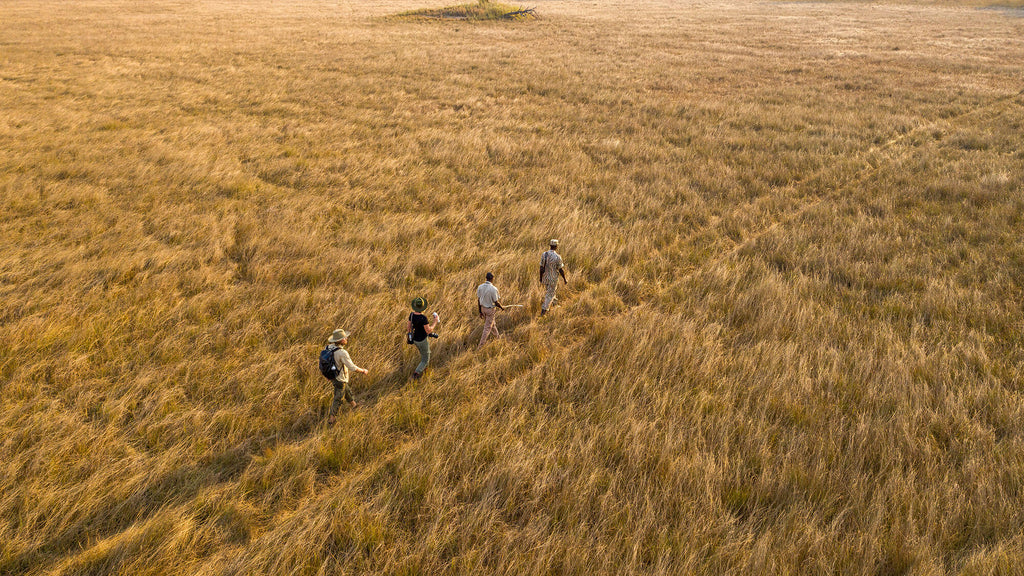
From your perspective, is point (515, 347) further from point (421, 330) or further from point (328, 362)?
point (328, 362)

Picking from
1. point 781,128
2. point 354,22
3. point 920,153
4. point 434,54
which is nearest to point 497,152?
point 781,128

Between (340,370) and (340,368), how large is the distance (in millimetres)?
23

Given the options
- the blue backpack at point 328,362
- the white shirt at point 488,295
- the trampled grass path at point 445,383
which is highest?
the white shirt at point 488,295

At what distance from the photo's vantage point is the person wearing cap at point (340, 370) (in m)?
4.40

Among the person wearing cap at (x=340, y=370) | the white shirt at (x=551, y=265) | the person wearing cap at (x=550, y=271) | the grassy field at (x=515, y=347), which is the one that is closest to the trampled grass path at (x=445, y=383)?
the grassy field at (x=515, y=347)

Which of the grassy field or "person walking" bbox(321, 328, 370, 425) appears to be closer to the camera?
the grassy field

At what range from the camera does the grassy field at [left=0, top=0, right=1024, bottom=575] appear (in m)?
3.70

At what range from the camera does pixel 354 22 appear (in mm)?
44531

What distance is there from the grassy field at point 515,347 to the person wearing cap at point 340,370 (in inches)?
9.9

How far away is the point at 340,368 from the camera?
4.50m

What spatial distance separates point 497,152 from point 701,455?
11.1m

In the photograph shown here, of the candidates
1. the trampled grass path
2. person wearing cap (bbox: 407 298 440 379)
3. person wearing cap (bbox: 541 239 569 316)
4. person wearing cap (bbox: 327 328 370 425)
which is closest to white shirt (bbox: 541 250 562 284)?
person wearing cap (bbox: 541 239 569 316)

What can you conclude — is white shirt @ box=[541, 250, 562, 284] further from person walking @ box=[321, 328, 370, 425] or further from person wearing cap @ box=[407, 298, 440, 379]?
person walking @ box=[321, 328, 370, 425]

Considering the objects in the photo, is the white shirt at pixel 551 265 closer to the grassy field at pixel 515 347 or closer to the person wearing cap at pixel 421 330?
the grassy field at pixel 515 347
